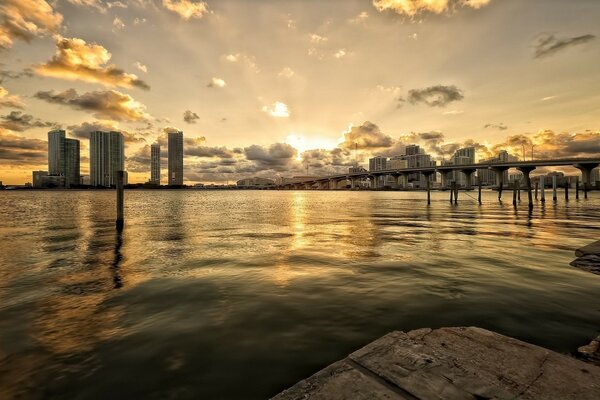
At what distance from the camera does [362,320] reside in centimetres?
693

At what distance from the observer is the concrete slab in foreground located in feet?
11.5

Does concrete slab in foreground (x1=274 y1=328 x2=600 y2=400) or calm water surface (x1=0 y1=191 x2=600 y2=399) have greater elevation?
concrete slab in foreground (x1=274 y1=328 x2=600 y2=400)

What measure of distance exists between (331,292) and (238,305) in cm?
275

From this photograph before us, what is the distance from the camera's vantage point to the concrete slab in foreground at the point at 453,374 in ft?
11.5

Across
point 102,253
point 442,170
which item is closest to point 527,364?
point 102,253

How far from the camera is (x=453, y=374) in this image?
3857 mm

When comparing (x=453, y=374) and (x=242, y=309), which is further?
(x=242, y=309)

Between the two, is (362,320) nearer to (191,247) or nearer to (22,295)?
(22,295)

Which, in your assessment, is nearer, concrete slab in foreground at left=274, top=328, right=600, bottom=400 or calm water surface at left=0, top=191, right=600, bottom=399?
concrete slab in foreground at left=274, top=328, right=600, bottom=400

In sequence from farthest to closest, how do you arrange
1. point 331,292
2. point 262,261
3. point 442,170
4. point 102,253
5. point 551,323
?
1. point 442,170
2. point 102,253
3. point 262,261
4. point 331,292
5. point 551,323

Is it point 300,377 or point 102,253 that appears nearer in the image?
point 300,377

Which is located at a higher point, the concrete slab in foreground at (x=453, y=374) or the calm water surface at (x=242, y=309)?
the concrete slab in foreground at (x=453, y=374)

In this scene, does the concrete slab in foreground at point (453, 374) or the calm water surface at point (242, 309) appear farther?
the calm water surface at point (242, 309)

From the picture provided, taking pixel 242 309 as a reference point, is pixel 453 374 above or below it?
above
